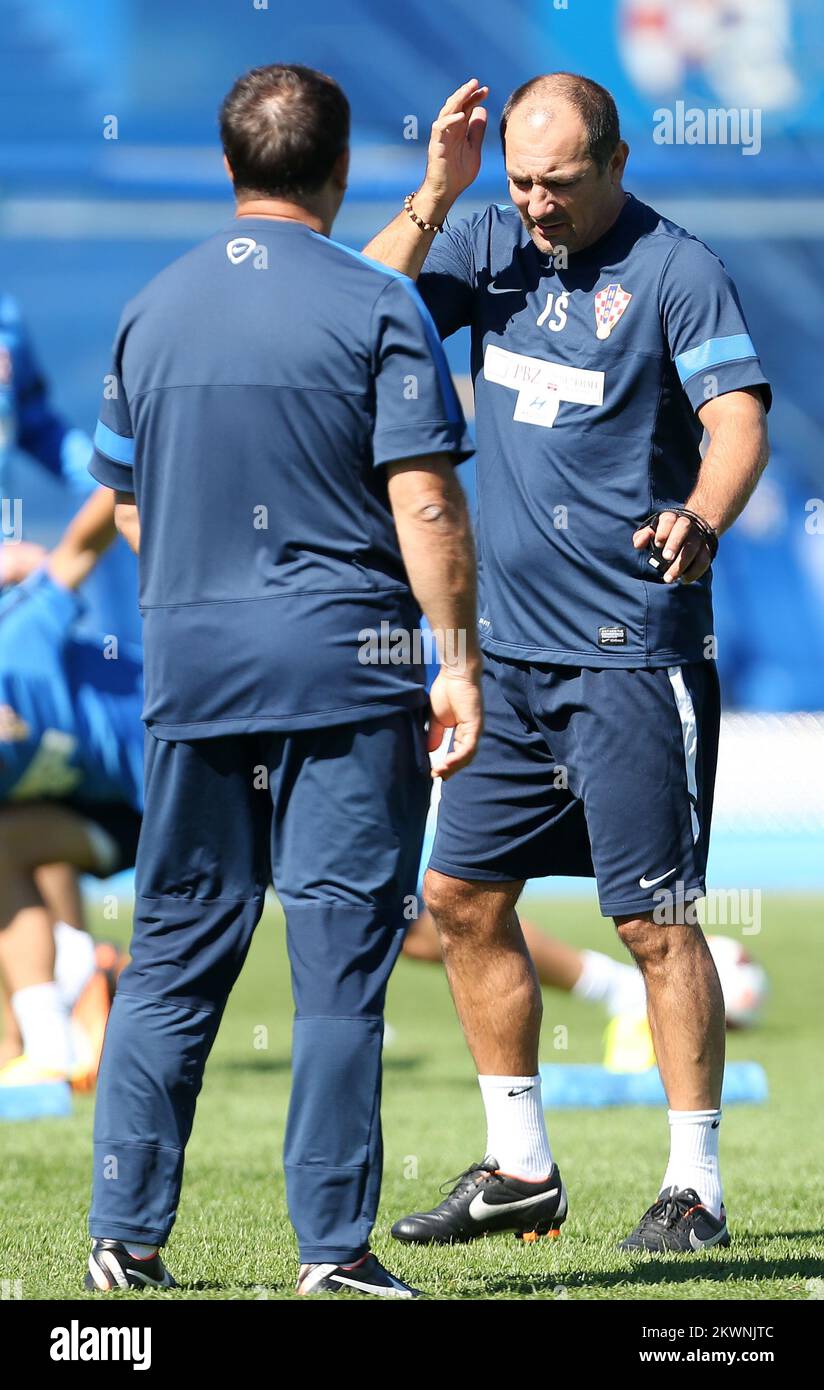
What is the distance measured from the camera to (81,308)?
2100 centimetres

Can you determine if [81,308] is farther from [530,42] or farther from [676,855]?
[676,855]

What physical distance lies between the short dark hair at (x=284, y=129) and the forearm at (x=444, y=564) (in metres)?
0.52

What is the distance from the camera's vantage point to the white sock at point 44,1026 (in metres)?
5.83

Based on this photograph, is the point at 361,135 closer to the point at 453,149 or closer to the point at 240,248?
the point at 453,149

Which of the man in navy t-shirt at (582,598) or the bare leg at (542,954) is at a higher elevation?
the man in navy t-shirt at (582,598)

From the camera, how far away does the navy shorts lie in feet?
11.5

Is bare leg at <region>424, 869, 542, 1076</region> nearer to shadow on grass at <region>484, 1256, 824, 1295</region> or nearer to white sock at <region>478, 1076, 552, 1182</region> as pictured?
white sock at <region>478, 1076, 552, 1182</region>

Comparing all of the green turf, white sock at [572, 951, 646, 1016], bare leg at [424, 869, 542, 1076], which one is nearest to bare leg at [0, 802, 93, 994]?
the green turf

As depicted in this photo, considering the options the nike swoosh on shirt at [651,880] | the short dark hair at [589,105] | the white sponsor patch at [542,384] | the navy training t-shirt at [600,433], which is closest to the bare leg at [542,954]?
the navy training t-shirt at [600,433]

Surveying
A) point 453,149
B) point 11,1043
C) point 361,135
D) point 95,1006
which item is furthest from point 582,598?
point 361,135

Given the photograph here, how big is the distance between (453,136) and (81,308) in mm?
18069

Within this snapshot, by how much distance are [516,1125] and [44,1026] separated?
8.18ft

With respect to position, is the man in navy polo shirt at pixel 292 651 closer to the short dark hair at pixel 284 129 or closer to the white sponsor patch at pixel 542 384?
the short dark hair at pixel 284 129

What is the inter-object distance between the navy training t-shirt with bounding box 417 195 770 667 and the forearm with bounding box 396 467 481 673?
78cm
